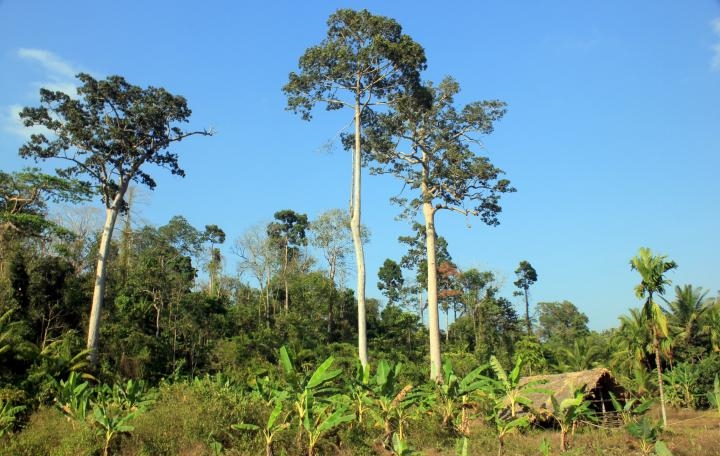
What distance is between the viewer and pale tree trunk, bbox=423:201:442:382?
1766 centimetres

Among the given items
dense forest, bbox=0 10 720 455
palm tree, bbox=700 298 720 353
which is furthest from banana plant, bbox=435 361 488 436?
palm tree, bbox=700 298 720 353

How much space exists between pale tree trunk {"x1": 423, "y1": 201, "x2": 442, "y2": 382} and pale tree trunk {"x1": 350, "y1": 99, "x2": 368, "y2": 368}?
218cm

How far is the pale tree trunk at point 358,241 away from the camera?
51.2ft

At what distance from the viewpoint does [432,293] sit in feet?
60.2

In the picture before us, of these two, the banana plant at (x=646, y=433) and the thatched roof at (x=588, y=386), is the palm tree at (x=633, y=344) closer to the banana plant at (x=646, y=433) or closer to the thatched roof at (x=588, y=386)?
the thatched roof at (x=588, y=386)

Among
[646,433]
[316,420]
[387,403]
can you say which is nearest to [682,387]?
[646,433]

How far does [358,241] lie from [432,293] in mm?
3320

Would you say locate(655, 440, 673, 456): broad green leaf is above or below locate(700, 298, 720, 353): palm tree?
below

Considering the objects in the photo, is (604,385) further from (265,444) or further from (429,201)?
(265,444)

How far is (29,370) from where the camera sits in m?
14.5

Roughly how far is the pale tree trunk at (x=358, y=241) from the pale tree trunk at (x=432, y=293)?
2.18m

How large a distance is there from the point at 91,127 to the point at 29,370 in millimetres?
7927

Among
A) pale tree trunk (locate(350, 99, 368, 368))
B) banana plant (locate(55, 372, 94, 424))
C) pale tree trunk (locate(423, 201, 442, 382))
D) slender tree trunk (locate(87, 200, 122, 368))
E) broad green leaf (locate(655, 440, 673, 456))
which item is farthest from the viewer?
pale tree trunk (locate(423, 201, 442, 382))

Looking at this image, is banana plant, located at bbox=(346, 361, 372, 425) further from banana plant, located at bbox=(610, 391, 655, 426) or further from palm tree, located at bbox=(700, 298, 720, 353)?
palm tree, located at bbox=(700, 298, 720, 353)
